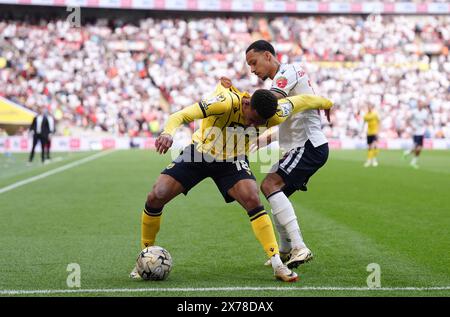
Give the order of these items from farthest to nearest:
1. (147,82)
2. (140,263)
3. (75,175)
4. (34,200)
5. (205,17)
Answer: (205,17) < (147,82) < (75,175) < (34,200) < (140,263)

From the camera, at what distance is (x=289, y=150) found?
7.62 m

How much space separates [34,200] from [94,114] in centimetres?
2792

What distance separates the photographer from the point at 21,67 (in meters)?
42.1

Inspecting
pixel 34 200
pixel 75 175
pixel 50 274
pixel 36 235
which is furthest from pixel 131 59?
pixel 50 274

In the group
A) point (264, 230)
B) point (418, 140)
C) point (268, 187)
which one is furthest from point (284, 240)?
point (418, 140)

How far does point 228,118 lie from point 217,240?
106 inches

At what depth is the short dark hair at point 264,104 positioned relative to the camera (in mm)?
6352

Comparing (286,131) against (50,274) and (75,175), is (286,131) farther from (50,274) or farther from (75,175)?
(75,175)

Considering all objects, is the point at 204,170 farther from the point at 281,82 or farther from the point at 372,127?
the point at 372,127

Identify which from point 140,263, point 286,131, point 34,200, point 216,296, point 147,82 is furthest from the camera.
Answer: point 147,82

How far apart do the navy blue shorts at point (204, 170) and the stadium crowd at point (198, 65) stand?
33.7m

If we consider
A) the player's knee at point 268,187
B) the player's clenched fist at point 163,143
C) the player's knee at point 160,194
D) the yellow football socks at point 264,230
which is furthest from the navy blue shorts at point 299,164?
the player's clenched fist at point 163,143

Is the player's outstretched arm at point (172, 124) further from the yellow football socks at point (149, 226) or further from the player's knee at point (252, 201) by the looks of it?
the yellow football socks at point (149, 226)

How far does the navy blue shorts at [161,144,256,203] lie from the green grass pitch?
33.3 inches
